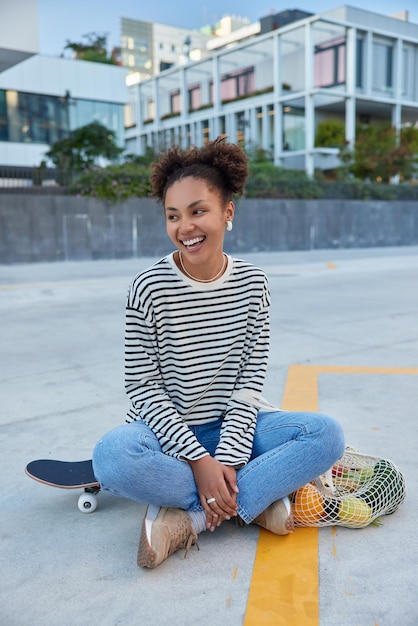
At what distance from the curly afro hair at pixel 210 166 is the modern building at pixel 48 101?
2440cm

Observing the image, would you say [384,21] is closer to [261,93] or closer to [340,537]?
[261,93]

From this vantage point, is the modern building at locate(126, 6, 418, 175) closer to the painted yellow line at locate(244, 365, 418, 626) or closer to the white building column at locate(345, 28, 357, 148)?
the white building column at locate(345, 28, 357, 148)

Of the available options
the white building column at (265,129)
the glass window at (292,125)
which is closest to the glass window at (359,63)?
the glass window at (292,125)

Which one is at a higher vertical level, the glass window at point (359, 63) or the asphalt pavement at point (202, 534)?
the glass window at point (359, 63)

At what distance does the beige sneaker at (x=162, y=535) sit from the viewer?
1949 millimetres

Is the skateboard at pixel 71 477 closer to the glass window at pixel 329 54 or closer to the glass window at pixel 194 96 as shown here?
the glass window at pixel 329 54

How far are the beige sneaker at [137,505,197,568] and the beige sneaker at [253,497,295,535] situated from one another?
0.28 meters

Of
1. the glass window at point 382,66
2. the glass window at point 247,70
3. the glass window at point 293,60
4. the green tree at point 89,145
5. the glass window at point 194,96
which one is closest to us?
the green tree at point 89,145

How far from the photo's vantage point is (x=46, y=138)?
26469 millimetres

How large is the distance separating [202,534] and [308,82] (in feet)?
103

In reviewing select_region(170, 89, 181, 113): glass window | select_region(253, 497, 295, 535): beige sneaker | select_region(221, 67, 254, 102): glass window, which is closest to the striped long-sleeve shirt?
select_region(253, 497, 295, 535): beige sneaker

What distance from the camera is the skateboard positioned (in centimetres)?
238

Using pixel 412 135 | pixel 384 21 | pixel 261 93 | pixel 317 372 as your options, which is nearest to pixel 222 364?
pixel 317 372

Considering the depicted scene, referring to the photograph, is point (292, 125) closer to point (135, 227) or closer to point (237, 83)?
point (237, 83)
